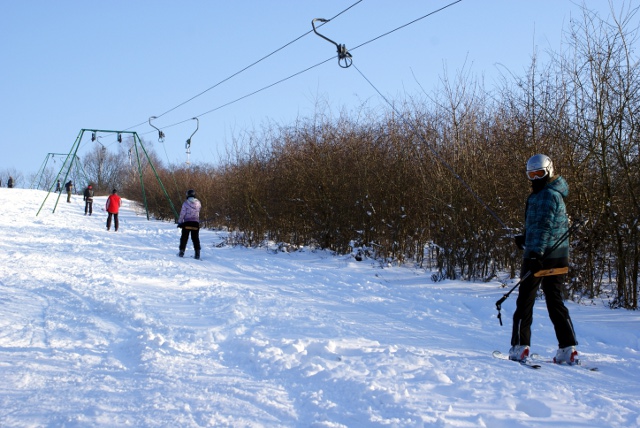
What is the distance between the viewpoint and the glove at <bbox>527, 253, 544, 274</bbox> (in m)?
5.04

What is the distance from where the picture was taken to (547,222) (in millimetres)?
5062

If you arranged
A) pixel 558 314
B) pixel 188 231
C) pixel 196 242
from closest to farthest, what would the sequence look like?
pixel 558 314 < pixel 196 242 < pixel 188 231

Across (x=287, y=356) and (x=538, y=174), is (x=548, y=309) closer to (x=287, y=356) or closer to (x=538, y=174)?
(x=538, y=174)

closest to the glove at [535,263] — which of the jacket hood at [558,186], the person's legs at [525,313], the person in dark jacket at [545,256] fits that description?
the person in dark jacket at [545,256]

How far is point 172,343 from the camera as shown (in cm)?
554

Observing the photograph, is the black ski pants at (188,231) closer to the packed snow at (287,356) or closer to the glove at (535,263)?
the packed snow at (287,356)

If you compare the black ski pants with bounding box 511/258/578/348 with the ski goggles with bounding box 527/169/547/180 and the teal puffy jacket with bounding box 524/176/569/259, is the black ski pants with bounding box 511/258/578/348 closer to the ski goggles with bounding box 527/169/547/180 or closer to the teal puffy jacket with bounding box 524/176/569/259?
the teal puffy jacket with bounding box 524/176/569/259

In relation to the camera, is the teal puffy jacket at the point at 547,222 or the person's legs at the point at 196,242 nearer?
the teal puffy jacket at the point at 547,222

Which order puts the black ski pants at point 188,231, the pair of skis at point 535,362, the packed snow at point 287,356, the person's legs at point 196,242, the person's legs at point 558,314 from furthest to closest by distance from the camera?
1. the black ski pants at point 188,231
2. the person's legs at point 196,242
3. the person's legs at point 558,314
4. the pair of skis at point 535,362
5. the packed snow at point 287,356

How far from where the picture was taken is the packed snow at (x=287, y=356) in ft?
12.4

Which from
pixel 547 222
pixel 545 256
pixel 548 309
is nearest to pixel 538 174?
pixel 547 222

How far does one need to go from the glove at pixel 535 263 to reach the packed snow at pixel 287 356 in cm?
89

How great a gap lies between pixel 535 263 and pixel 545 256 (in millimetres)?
174

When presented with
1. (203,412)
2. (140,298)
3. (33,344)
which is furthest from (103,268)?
(203,412)
